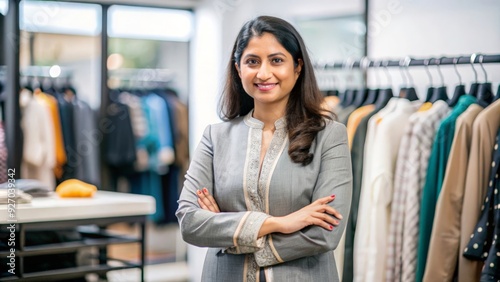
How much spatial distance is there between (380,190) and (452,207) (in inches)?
13.2

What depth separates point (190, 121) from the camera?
17.6 ft

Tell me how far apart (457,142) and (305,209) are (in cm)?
89

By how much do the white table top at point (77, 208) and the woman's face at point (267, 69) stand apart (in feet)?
3.73

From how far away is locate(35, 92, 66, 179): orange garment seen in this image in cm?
482

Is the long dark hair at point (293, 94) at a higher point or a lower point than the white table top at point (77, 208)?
higher

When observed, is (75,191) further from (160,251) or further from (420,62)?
(160,251)

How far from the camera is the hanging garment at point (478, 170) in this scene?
2496 mm

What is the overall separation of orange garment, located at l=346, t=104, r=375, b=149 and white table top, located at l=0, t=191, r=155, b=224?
3.01 feet

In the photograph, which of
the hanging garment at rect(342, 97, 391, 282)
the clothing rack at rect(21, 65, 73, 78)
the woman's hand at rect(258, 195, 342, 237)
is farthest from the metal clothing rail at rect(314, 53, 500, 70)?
the clothing rack at rect(21, 65, 73, 78)

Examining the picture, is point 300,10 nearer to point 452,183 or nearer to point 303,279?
point 452,183

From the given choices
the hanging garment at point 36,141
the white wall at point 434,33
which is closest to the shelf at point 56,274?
the white wall at point 434,33

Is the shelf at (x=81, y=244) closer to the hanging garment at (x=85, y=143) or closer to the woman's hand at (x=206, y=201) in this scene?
the woman's hand at (x=206, y=201)

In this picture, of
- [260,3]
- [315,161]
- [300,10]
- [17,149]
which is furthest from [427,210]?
[17,149]

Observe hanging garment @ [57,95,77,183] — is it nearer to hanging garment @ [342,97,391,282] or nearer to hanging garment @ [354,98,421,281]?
hanging garment @ [342,97,391,282]
